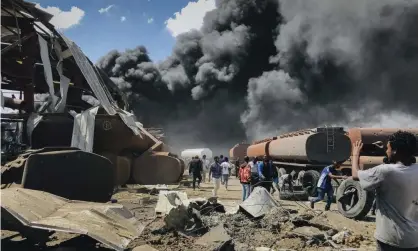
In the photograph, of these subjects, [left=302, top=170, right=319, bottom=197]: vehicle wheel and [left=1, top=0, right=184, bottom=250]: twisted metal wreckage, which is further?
[left=302, top=170, right=319, bottom=197]: vehicle wheel

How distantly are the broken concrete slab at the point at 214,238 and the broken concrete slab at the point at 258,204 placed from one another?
1.65 metres

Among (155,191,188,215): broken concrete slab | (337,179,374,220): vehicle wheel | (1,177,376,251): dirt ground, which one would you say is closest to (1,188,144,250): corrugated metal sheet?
(1,177,376,251): dirt ground

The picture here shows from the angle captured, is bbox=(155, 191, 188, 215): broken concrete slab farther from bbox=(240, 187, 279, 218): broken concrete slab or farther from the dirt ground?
bbox=(240, 187, 279, 218): broken concrete slab

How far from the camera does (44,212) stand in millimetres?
4531

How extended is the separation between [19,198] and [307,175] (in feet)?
40.9

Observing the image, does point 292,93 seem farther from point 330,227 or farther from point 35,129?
point 330,227

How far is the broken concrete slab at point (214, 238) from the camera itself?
5992 mm

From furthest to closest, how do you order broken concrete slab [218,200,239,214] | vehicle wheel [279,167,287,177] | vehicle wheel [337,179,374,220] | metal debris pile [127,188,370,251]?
vehicle wheel [279,167,287,177] → vehicle wheel [337,179,374,220] → broken concrete slab [218,200,239,214] → metal debris pile [127,188,370,251]

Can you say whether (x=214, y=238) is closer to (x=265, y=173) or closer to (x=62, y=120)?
(x=265, y=173)

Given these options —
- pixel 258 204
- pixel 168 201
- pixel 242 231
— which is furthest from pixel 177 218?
pixel 258 204

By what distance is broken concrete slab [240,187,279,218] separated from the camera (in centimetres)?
823

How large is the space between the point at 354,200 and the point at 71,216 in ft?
24.7

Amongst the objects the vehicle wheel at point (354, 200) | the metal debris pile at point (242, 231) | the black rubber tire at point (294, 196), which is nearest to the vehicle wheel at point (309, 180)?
the black rubber tire at point (294, 196)

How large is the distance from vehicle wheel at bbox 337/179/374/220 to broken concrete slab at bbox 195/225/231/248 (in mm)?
4298
